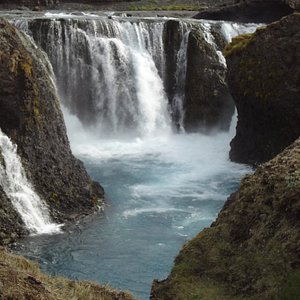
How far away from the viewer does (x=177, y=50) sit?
32406 millimetres

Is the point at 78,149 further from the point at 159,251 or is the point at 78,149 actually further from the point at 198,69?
the point at 159,251

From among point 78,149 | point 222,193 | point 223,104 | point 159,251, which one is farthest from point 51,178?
point 223,104

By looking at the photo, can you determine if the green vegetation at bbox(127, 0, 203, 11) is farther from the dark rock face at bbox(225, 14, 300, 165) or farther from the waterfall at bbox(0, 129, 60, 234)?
the waterfall at bbox(0, 129, 60, 234)

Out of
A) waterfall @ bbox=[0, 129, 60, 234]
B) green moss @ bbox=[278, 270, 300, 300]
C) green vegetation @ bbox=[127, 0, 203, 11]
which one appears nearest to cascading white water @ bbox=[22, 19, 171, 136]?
waterfall @ bbox=[0, 129, 60, 234]

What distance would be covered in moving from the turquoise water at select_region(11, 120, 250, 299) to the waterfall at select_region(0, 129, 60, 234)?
748 mm

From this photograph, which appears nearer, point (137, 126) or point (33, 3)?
point (137, 126)

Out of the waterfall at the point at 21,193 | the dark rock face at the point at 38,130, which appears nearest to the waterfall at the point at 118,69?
the dark rock face at the point at 38,130

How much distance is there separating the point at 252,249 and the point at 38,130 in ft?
42.6

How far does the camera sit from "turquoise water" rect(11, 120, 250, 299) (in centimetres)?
1562

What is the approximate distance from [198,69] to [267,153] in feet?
29.9

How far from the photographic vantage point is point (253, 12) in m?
40.8

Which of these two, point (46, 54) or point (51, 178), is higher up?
point (46, 54)

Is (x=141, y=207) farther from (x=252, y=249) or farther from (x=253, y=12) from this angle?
(x=253, y=12)

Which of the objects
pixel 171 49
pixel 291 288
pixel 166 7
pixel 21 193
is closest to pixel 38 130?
pixel 21 193
